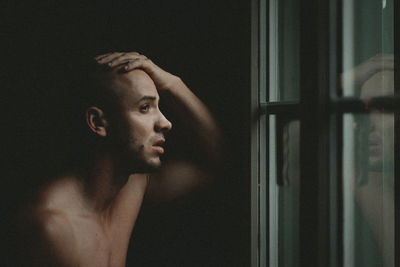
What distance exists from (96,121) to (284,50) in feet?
2.13

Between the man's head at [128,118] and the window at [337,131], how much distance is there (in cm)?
41

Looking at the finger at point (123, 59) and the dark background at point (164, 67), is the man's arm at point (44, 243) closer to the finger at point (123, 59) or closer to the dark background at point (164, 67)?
the dark background at point (164, 67)

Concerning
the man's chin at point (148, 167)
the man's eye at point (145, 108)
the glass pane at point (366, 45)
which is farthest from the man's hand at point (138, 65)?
the glass pane at point (366, 45)

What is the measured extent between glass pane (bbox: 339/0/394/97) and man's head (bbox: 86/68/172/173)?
1.99ft

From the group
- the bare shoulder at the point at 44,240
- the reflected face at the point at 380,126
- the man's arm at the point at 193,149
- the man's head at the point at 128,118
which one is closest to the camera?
the reflected face at the point at 380,126

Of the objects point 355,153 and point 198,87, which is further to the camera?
point 198,87

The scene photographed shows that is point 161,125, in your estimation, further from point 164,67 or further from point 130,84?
point 164,67

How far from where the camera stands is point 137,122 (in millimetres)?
1312

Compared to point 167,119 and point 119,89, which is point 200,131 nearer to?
point 167,119

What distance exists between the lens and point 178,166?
4.90 feet

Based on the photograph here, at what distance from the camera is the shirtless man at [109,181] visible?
1206mm

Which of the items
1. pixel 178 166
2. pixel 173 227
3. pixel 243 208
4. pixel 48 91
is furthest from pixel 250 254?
pixel 48 91

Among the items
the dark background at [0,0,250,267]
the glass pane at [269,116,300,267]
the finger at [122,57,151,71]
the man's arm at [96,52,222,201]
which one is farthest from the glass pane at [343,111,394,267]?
the finger at [122,57,151,71]

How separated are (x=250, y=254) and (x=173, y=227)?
1.00ft
